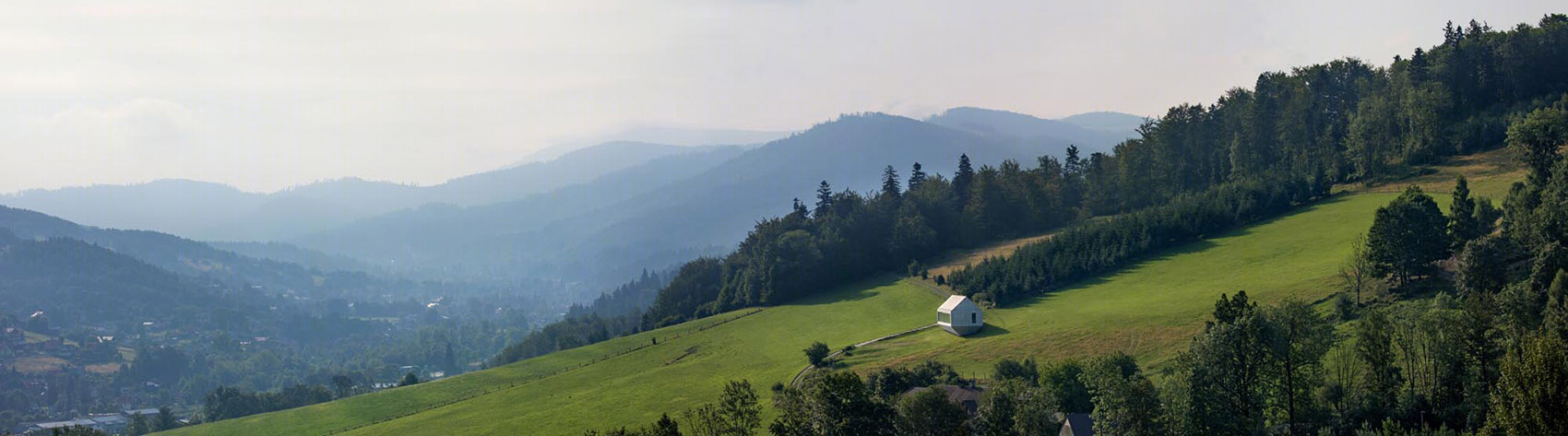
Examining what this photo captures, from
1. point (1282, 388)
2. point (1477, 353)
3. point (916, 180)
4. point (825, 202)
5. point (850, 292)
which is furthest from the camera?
point (916, 180)

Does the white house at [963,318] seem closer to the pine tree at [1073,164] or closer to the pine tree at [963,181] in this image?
the pine tree at [963,181]

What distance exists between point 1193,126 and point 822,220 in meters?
50.0

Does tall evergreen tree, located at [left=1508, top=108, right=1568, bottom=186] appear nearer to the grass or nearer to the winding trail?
the winding trail

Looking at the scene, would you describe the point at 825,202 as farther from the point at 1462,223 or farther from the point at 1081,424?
the point at 1081,424

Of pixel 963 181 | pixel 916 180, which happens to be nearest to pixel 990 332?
pixel 963 181

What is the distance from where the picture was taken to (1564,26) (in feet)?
359

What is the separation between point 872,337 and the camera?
8825 centimetres

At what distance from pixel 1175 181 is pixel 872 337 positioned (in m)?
57.9

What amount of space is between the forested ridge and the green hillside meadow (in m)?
4.87

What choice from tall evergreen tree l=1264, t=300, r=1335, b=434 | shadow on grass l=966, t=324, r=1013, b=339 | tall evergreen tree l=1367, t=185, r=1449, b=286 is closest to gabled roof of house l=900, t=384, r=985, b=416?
tall evergreen tree l=1264, t=300, r=1335, b=434

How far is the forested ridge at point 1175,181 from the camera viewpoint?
102 m

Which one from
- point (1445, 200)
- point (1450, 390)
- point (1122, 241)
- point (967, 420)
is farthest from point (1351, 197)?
point (967, 420)

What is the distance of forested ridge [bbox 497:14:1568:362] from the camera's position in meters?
102

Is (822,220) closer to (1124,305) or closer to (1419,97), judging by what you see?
(1124,305)
